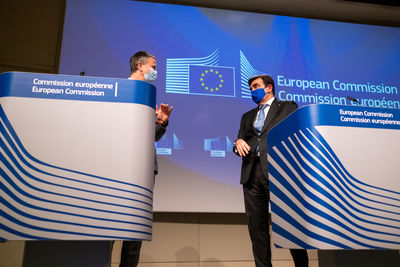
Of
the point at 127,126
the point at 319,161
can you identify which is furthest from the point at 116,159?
the point at 319,161

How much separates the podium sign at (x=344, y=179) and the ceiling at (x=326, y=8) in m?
3.20

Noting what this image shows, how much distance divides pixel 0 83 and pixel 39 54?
275cm

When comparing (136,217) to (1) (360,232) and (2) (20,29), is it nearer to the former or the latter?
(1) (360,232)

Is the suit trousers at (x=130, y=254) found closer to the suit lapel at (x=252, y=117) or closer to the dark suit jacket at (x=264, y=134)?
the dark suit jacket at (x=264, y=134)

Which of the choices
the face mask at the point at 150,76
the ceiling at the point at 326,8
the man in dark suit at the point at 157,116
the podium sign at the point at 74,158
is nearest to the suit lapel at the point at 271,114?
the man in dark suit at the point at 157,116

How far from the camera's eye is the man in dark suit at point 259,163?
2.51 m

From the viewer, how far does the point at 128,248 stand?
215 centimetres

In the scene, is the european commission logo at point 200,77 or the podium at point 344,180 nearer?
the podium at point 344,180

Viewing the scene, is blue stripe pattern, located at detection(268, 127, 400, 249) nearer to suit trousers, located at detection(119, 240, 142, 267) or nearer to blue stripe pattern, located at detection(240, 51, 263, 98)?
suit trousers, located at detection(119, 240, 142, 267)

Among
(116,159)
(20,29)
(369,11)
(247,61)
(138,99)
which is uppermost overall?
(369,11)

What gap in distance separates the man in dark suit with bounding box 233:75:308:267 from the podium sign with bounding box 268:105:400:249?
34.2 inches

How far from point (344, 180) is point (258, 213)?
3.63 feet

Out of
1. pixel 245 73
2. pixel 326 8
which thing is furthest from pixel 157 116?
pixel 326 8

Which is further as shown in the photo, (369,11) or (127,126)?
(369,11)
